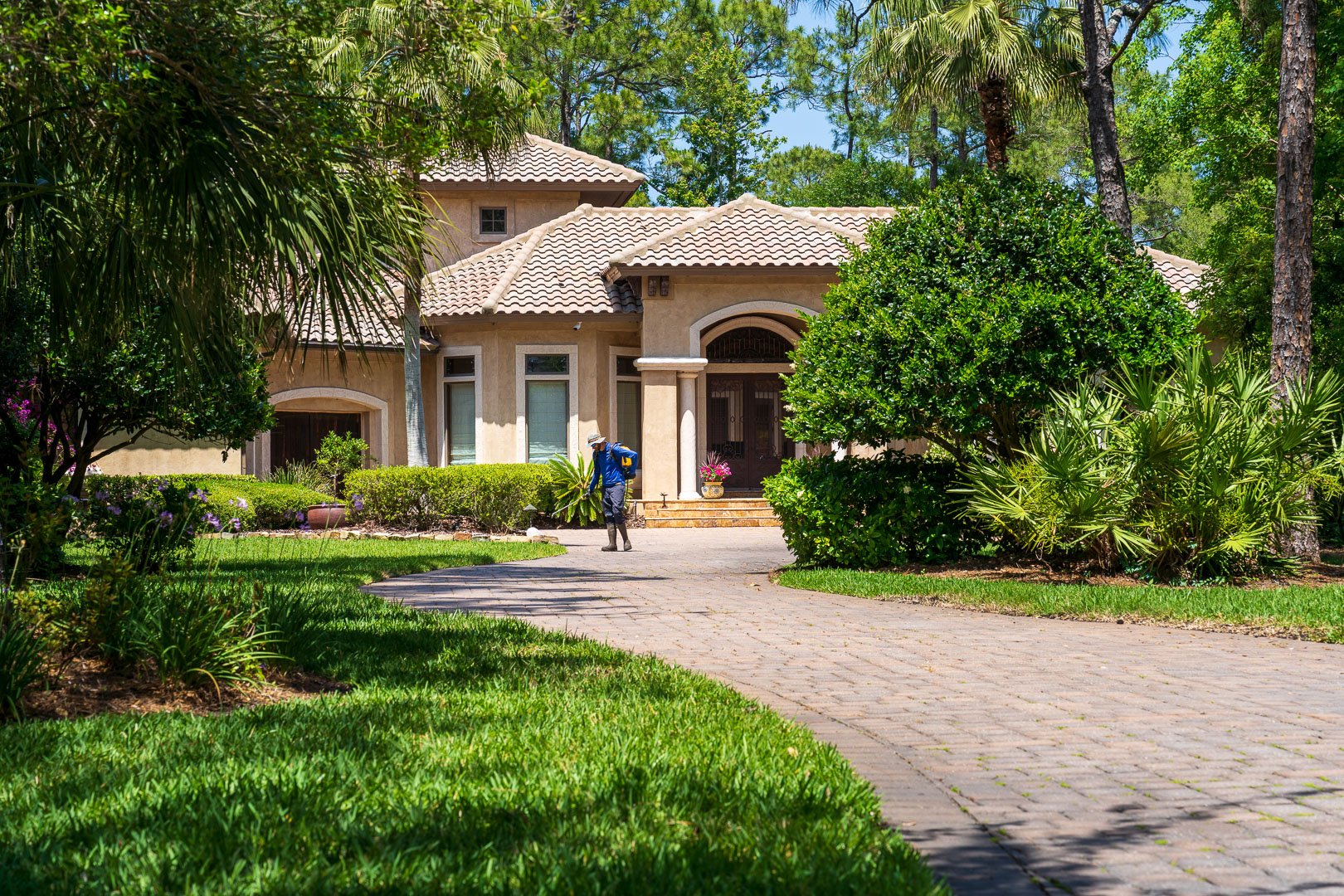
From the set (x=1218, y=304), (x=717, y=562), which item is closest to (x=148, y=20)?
(x=717, y=562)

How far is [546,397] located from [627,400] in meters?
1.90

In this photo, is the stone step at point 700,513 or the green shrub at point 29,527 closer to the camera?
the green shrub at point 29,527

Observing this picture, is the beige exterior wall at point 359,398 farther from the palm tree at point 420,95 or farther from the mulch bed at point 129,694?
the mulch bed at point 129,694

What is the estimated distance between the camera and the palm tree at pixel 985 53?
20234mm

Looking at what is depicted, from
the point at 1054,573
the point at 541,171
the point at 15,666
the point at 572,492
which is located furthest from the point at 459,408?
the point at 15,666

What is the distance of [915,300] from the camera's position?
13719mm

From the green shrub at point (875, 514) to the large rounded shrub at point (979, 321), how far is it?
46cm

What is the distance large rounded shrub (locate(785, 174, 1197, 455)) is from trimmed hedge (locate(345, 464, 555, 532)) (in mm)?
10209

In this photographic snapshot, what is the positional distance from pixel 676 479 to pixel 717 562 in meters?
9.00

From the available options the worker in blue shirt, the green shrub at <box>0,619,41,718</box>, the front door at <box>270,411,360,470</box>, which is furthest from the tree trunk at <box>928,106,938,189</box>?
the green shrub at <box>0,619,41,718</box>

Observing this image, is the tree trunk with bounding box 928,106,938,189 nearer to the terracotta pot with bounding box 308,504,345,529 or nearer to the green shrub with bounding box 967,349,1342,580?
the terracotta pot with bounding box 308,504,345,529

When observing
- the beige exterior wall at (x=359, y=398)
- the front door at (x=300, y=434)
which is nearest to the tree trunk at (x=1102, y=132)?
the beige exterior wall at (x=359, y=398)

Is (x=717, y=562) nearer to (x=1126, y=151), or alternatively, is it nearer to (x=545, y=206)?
(x=545, y=206)

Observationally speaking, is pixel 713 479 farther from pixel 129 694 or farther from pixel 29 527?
pixel 129 694
